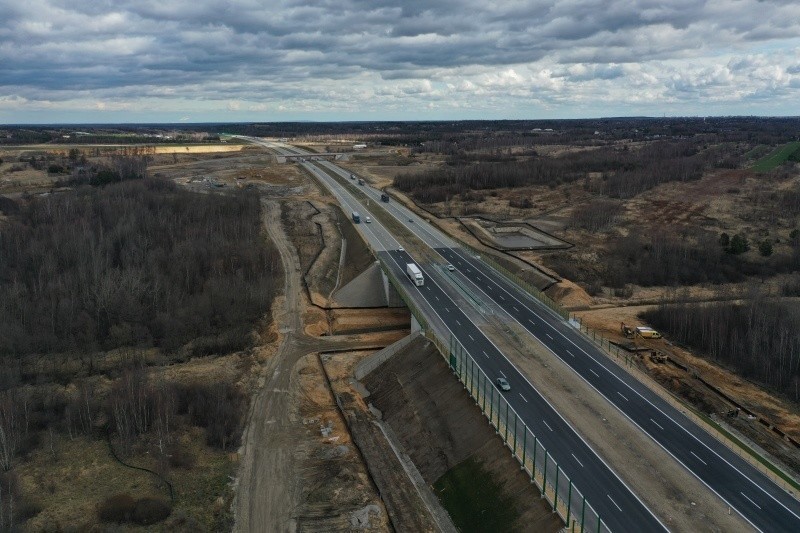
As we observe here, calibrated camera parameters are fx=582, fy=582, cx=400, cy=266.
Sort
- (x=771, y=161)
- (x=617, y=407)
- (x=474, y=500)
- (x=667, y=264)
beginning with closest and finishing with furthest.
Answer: (x=474, y=500) → (x=617, y=407) → (x=667, y=264) → (x=771, y=161)

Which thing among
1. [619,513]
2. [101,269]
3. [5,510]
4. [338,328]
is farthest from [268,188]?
[619,513]

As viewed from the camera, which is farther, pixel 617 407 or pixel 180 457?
pixel 180 457

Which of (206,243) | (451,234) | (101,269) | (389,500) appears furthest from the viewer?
(451,234)

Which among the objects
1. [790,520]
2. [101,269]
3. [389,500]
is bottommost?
[389,500]

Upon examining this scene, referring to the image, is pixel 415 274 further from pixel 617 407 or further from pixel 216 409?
pixel 617 407

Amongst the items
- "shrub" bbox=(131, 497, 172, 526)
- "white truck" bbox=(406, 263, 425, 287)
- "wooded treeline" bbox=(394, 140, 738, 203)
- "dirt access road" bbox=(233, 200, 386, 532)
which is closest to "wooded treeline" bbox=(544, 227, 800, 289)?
"white truck" bbox=(406, 263, 425, 287)

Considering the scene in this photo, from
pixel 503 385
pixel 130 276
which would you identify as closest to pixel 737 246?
pixel 503 385

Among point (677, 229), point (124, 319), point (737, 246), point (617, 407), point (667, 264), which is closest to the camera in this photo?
point (617, 407)

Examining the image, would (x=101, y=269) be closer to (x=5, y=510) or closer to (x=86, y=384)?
(x=86, y=384)
